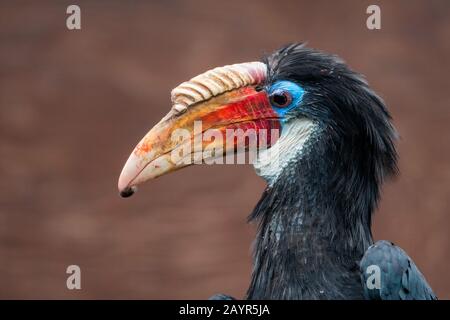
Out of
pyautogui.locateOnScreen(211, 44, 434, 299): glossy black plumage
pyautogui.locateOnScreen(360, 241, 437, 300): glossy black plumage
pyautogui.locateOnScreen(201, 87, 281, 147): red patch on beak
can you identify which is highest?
pyautogui.locateOnScreen(201, 87, 281, 147): red patch on beak

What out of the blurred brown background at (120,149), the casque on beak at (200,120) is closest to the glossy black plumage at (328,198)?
the casque on beak at (200,120)

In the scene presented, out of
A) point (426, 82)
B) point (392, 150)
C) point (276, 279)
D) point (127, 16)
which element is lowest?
point (276, 279)

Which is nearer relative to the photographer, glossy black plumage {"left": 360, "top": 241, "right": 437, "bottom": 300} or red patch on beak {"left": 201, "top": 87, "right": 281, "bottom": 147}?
glossy black plumage {"left": 360, "top": 241, "right": 437, "bottom": 300}

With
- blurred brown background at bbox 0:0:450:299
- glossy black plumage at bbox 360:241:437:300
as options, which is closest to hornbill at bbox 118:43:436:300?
glossy black plumage at bbox 360:241:437:300

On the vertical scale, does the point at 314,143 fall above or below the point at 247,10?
below

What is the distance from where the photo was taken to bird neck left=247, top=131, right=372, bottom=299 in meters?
4.55

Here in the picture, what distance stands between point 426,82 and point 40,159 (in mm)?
3386

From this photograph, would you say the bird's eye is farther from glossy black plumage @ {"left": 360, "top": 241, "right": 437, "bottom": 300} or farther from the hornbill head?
glossy black plumage @ {"left": 360, "top": 241, "right": 437, "bottom": 300}

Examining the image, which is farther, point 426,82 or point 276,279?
point 426,82

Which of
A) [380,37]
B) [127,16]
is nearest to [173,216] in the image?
[127,16]

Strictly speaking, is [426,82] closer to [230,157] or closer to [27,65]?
[27,65]

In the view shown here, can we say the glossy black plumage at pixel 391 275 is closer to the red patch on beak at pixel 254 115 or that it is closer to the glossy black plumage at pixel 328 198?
the glossy black plumage at pixel 328 198

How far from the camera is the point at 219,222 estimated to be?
8.82 metres

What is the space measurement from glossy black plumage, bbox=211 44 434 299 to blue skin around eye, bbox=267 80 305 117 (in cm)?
3
